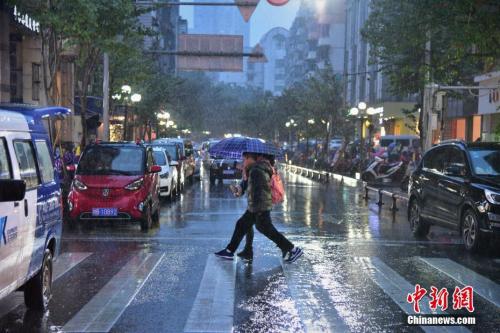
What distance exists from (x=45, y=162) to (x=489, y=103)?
29381mm

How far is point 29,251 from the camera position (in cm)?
700

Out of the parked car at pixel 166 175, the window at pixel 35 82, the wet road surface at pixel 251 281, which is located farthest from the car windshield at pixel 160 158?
the window at pixel 35 82

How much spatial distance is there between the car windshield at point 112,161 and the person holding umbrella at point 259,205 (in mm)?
4667

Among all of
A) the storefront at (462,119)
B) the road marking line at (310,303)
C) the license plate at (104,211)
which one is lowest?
the road marking line at (310,303)

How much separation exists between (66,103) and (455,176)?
27143mm

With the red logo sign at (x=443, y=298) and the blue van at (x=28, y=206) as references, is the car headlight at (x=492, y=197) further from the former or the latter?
the blue van at (x=28, y=206)

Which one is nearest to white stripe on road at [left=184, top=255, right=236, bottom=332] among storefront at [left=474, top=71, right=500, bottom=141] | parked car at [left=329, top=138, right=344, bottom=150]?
storefront at [left=474, top=71, right=500, bottom=141]

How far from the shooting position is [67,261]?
1091 centimetres

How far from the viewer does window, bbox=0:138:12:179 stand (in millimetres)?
6406

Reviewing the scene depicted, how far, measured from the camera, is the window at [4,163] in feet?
21.0

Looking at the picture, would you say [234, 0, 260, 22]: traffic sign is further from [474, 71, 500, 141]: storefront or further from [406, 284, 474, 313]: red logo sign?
[474, 71, 500, 141]: storefront

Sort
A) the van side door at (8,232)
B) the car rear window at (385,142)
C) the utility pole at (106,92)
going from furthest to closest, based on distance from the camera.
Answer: the car rear window at (385,142) < the utility pole at (106,92) < the van side door at (8,232)

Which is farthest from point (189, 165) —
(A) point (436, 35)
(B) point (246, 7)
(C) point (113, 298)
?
(C) point (113, 298)

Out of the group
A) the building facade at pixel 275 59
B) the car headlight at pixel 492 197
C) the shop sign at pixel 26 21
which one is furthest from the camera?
the building facade at pixel 275 59
